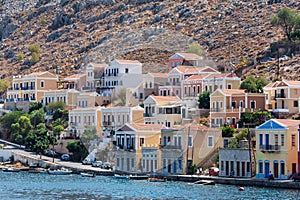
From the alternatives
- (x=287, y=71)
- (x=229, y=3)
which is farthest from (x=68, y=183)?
(x=229, y=3)

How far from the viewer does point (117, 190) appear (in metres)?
89.4

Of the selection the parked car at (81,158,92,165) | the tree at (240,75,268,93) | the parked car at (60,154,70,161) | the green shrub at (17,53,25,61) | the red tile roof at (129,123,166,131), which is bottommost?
the parked car at (81,158,92,165)

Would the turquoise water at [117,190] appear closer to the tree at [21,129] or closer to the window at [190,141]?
the window at [190,141]

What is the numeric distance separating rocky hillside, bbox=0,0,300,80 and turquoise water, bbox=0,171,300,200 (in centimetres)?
3338

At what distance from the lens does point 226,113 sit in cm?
11169

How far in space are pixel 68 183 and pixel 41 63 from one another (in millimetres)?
73124

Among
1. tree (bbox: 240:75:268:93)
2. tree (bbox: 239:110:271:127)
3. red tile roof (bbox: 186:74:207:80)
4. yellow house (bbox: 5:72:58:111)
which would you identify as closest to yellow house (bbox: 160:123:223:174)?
tree (bbox: 239:110:271:127)

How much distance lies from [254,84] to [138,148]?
1636 cm

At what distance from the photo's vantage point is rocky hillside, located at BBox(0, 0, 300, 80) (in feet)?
457

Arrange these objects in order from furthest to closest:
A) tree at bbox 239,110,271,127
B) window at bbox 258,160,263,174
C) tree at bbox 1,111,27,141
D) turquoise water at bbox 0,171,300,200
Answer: tree at bbox 1,111,27,141, tree at bbox 239,110,271,127, window at bbox 258,160,263,174, turquoise water at bbox 0,171,300,200

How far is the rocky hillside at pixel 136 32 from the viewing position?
139375mm

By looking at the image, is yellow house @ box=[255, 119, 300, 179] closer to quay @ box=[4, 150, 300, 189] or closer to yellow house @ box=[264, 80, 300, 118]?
quay @ box=[4, 150, 300, 189]

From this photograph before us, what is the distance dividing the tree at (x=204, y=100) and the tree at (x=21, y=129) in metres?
23.2

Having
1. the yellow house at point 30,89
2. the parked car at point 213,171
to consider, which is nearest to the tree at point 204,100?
the parked car at point 213,171
